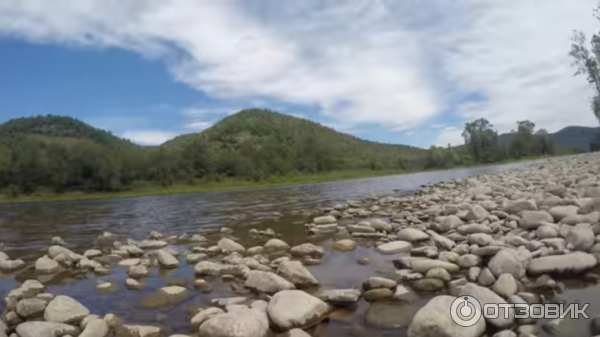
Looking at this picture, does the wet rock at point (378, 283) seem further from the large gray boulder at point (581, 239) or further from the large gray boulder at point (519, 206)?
the large gray boulder at point (519, 206)

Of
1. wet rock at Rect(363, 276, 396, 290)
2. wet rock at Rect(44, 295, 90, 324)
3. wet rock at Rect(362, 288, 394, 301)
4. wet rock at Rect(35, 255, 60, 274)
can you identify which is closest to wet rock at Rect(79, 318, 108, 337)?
wet rock at Rect(44, 295, 90, 324)

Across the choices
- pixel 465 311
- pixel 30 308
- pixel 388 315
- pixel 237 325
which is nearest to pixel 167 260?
Result: pixel 30 308

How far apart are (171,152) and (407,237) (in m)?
91.4

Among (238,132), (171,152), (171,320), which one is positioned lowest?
(171,320)

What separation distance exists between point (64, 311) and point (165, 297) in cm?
140

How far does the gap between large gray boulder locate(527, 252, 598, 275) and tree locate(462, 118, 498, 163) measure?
122616mm

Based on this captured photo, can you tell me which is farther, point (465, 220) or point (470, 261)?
point (465, 220)

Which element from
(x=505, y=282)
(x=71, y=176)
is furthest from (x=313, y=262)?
(x=71, y=176)

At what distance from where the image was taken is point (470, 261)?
6535 millimetres

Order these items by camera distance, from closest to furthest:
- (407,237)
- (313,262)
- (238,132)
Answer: (313,262), (407,237), (238,132)

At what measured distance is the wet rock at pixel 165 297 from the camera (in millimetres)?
5929

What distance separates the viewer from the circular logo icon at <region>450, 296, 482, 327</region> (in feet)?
13.6

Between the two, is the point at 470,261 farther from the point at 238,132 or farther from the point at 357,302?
the point at 238,132

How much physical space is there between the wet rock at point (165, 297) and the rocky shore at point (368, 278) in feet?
0.08
